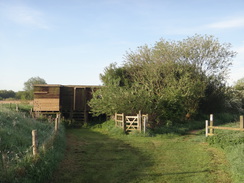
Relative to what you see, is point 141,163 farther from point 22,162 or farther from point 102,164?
point 22,162

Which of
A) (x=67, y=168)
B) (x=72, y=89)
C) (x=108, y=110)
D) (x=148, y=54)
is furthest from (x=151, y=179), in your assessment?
(x=148, y=54)

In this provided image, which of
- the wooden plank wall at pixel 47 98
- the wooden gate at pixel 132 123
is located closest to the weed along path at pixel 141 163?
the wooden gate at pixel 132 123

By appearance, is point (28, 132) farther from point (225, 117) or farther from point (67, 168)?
point (225, 117)

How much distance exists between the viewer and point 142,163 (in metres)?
10.5

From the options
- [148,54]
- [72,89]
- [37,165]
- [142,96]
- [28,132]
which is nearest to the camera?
[37,165]

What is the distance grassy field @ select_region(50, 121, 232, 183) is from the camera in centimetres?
867

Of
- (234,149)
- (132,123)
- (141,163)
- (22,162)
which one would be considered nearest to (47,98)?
(132,123)

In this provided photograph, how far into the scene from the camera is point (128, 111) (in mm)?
19750


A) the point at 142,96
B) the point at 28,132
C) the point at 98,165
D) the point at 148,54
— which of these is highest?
the point at 148,54

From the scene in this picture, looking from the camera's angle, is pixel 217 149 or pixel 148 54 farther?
pixel 148 54

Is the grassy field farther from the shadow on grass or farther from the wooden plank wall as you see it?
the wooden plank wall

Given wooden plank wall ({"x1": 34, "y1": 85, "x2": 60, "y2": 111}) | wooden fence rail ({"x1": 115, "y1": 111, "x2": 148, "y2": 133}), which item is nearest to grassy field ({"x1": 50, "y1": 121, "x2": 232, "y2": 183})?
wooden fence rail ({"x1": 115, "y1": 111, "x2": 148, "y2": 133})

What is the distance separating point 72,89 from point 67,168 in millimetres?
16694

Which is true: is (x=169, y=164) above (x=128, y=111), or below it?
below
